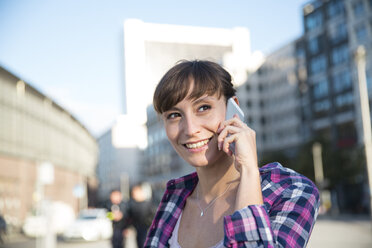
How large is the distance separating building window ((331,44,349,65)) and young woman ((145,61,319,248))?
4618cm

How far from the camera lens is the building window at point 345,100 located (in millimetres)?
44500

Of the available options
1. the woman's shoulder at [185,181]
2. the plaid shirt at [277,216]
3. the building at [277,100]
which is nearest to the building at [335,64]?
the building at [277,100]

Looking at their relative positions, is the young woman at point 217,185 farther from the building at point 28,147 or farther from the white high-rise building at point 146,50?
the white high-rise building at point 146,50

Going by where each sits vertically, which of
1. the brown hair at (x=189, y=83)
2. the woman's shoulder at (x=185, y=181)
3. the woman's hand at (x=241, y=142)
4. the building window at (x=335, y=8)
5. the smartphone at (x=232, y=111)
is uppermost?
the building window at (x=335, y=8)

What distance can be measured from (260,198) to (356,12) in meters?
45.5

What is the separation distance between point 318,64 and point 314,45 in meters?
2.22

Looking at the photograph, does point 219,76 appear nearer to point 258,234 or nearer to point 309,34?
point 258,234

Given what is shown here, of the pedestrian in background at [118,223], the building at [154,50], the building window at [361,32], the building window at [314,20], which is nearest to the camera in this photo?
the pedestrian in background at [118,223]

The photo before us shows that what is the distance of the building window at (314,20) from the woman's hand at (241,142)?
50281 mm

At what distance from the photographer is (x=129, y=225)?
29.0 feet

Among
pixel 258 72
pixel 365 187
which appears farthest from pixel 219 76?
pixel 258 72

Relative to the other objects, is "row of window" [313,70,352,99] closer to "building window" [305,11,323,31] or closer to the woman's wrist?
"building window" [305,11,323,31]

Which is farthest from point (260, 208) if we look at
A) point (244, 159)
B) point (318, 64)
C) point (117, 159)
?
point (117, 159)

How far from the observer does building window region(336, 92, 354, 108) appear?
44500 millimetres
